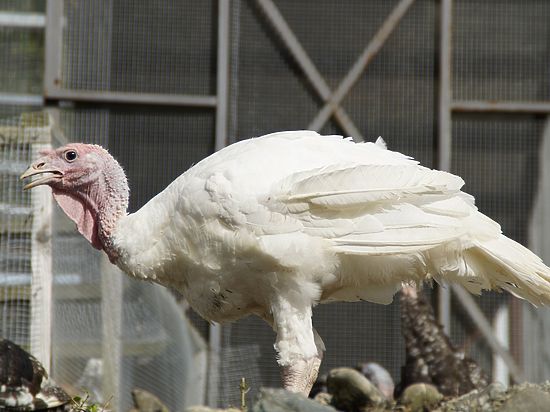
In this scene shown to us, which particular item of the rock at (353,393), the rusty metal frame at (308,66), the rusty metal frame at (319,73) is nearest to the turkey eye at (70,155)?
the rock at (353,393)

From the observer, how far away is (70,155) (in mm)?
5059

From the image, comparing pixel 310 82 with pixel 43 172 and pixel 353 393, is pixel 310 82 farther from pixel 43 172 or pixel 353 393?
pixel 43 172

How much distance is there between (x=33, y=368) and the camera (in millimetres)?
4871

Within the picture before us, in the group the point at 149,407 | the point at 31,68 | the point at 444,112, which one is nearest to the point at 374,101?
the point at 444,112

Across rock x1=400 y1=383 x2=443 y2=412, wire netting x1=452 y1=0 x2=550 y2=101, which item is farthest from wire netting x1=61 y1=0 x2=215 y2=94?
rock x1=400 y1=383 x2=443 y2=412

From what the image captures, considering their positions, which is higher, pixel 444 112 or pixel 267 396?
pixel 444 112

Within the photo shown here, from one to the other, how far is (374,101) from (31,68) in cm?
271

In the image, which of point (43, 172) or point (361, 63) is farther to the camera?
point (361, 63)

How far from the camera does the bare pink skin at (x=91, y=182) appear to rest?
5020 millimetres

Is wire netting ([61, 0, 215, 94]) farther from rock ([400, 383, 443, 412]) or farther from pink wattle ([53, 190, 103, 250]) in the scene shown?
rock ([400, 383, 443, 412])

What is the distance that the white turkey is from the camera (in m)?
4.62

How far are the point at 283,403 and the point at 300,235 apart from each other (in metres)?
1.27

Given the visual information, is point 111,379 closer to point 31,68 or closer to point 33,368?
point 33,368

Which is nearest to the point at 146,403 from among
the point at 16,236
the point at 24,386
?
the point at 24,386
